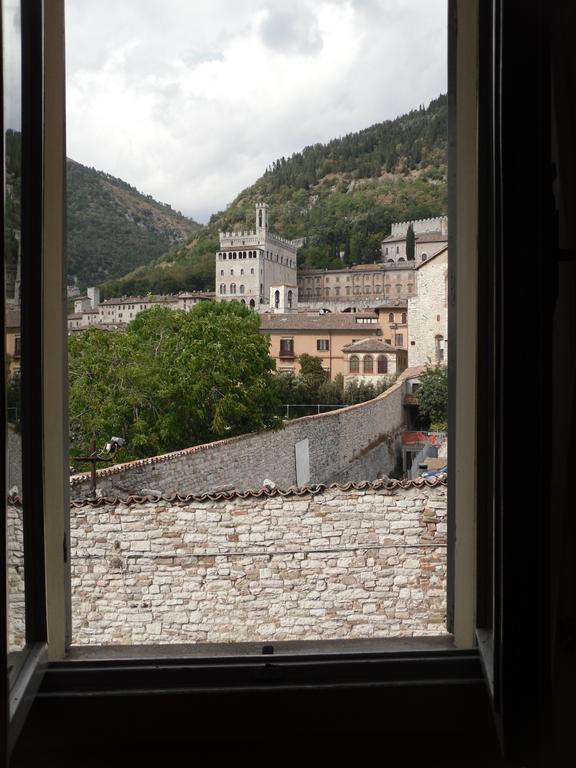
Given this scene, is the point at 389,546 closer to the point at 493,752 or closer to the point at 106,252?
the point at 106,252

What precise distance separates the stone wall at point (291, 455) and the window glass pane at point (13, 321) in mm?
4062

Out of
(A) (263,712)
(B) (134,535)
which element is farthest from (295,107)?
(B) (134,535)

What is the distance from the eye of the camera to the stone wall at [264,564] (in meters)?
3.92

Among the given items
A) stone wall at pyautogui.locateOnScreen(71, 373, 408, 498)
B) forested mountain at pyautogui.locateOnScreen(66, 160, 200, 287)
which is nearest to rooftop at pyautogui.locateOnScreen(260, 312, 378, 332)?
stone wall at pyautogui.locateOnScreen(71, 373, 408, 498)

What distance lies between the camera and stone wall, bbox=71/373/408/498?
16.5 ft

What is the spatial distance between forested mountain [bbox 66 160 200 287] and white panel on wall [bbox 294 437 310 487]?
296 centimetres

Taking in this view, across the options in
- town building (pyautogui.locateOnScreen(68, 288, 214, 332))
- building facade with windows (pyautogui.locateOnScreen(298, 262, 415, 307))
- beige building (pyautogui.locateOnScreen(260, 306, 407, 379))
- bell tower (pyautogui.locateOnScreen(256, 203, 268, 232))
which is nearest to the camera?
town building (pyautogui.locateOnScreen(68, 288, 214, 332))

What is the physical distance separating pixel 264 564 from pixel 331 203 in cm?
234

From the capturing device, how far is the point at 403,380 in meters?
4.38

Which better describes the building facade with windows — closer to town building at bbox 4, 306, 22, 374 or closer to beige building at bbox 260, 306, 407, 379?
beige building at bbox 260, 306, 407, 379

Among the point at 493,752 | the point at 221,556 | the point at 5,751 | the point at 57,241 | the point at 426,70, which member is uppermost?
the point at 426,70

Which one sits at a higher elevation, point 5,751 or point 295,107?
point 295,107

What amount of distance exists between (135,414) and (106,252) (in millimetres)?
3654

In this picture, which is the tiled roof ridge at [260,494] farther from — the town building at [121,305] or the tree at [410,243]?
the tree at [410,243]
